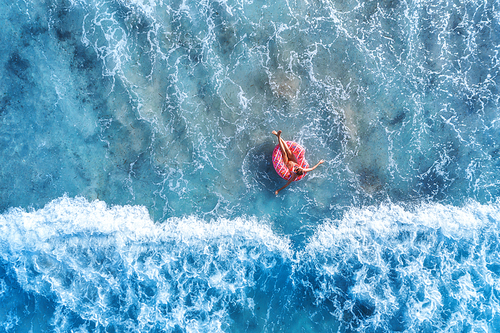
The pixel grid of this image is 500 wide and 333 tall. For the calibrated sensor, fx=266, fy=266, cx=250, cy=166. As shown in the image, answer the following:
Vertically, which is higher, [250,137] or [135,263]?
[250,137]

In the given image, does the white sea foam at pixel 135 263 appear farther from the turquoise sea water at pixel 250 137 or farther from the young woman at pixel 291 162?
the young woman at pixel 291 162

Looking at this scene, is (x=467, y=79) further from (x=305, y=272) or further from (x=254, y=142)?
(x=305, y=272)

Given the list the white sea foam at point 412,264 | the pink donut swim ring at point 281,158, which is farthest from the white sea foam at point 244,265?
the pink donut swim ring at point 281,158

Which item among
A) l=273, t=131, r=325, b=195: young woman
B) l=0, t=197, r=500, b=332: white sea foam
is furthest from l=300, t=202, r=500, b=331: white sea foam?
l=273, t=131, r=325, b=195: young woman

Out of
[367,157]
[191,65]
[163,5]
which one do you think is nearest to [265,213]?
[367,157]

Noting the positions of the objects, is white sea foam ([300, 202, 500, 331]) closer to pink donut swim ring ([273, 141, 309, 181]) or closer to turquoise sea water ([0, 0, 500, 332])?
turquoise sea water ([0, 0, 500, 332])

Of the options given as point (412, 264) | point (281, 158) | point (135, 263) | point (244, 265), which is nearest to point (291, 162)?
point (281, 158)

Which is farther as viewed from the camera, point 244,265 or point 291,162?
point 244,265

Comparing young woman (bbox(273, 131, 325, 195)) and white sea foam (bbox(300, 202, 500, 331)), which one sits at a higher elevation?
young woman (bbox(273, 131, 325, 195))

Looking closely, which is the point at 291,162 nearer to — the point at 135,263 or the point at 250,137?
the point at 250,137
